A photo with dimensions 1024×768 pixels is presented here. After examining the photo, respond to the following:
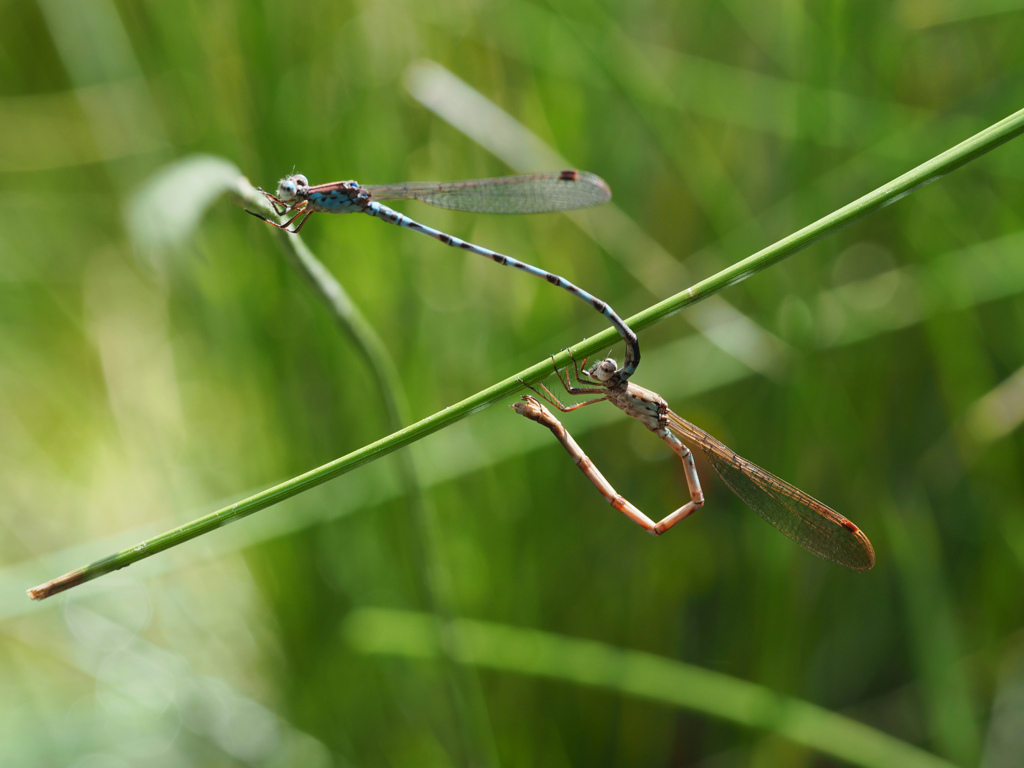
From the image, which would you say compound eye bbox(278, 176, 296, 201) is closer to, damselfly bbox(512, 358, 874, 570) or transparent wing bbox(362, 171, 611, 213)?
transparent wing bbox(362, 171, 611, 213)

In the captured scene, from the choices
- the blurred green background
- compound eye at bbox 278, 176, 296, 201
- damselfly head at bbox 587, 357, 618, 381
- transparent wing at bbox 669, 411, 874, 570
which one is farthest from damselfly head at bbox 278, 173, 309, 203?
transparent wing at bbox 669, 411, 874, 570

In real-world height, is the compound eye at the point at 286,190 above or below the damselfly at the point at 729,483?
above

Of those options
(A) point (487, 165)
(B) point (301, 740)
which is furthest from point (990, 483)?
(B) point (301, 740)

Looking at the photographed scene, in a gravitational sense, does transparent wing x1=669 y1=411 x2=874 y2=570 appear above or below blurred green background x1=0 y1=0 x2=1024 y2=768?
below

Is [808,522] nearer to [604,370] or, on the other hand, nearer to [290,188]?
[604,370]

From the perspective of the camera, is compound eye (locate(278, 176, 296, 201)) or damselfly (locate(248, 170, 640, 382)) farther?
damselfly (locate(248, 170, 640, 382))

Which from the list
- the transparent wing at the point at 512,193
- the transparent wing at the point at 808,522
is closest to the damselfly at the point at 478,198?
the transparent wing at the point at 512,193

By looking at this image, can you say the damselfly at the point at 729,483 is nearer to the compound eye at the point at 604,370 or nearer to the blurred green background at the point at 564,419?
the compound eye at the point at 604,370
